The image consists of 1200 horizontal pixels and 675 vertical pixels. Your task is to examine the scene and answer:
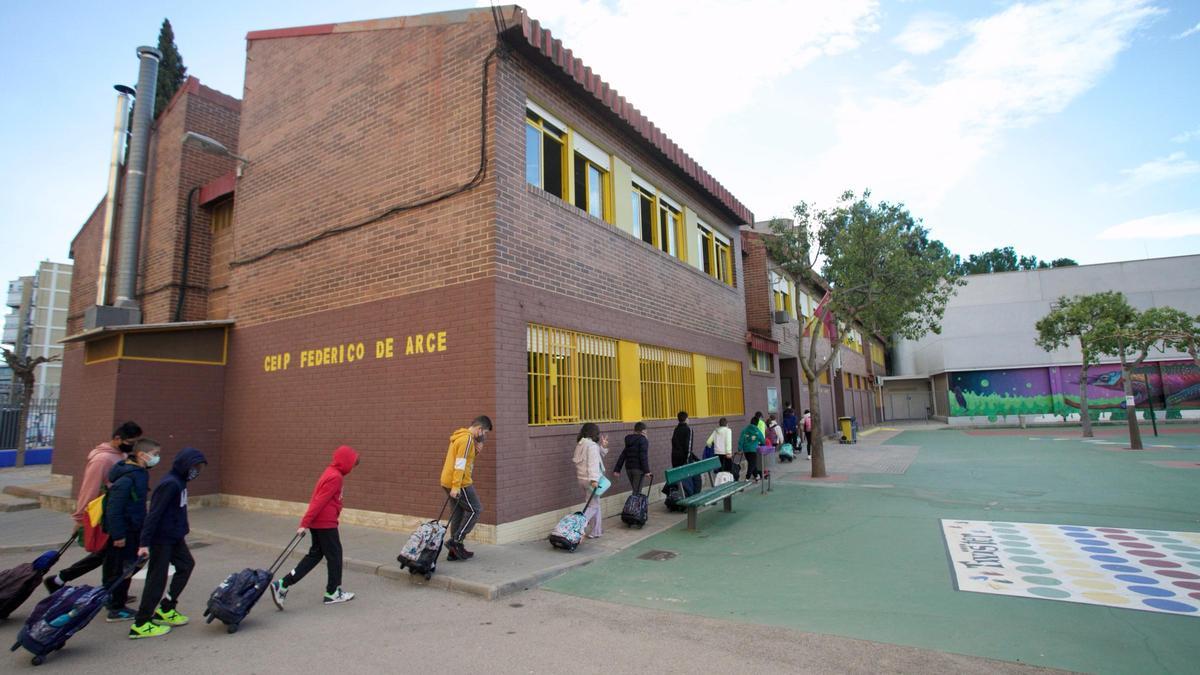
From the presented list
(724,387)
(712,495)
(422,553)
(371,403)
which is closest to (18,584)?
(422,553)

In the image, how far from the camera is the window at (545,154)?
9.60 meters

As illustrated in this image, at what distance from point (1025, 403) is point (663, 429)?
3626 cm

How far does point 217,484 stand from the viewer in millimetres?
11789

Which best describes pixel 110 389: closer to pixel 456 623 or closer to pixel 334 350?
pixel 334 350

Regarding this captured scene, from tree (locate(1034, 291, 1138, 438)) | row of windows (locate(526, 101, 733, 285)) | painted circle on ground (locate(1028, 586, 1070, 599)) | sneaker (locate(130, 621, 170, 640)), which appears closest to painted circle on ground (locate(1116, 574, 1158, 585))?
painted circle on ground (locate(1028, 586, 1070, 599))

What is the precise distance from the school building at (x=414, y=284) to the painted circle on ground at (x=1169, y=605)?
21.6 feet

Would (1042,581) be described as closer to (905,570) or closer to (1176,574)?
(905,570)

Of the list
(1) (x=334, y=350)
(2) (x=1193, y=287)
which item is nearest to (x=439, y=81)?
(1) (x=334, y=350)

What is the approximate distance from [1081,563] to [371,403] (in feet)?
30.9

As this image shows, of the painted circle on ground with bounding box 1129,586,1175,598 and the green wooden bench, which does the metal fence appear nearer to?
the green wooden bench

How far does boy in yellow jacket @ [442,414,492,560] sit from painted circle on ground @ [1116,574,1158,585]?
6.76 metres

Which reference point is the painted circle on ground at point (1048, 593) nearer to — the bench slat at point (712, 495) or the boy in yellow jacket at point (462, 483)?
the bench slat at point (712, 495)

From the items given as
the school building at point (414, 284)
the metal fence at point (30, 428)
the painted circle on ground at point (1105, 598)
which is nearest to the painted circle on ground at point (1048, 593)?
the painted circle on ground at point (1105, 598)

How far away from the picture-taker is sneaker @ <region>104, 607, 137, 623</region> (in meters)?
5.51
